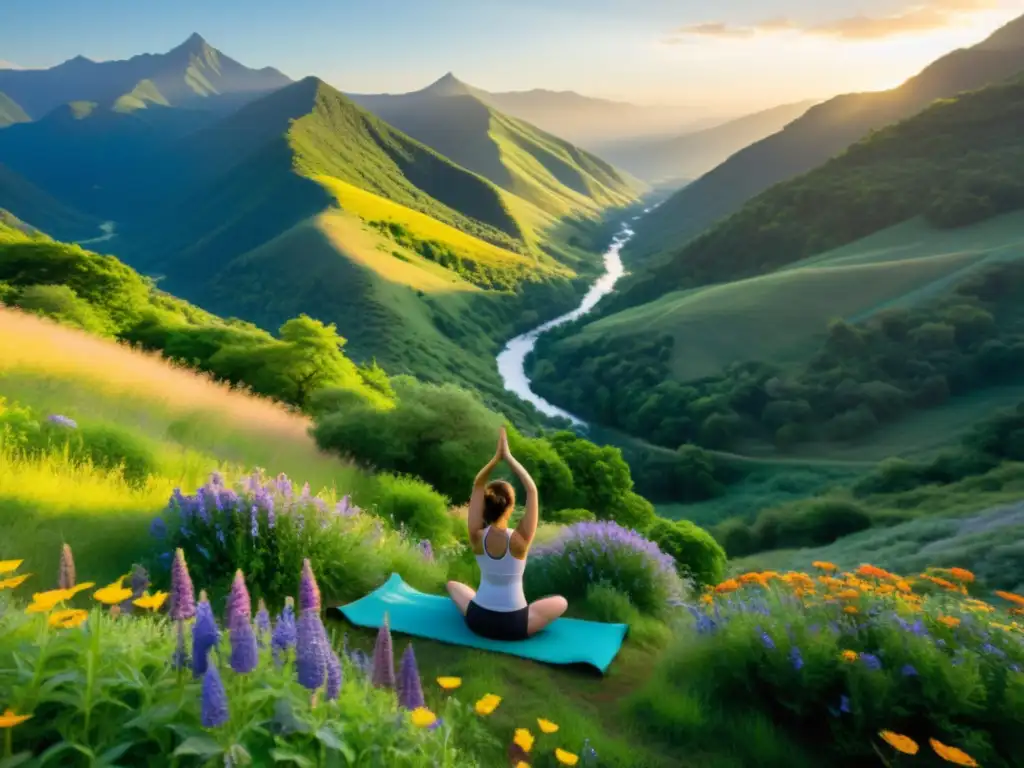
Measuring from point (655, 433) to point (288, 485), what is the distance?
76.7 metres

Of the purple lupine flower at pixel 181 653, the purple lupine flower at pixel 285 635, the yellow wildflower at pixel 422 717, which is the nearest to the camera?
the purple lupine flower at pixel 181 653

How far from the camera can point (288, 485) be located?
700 centimetres

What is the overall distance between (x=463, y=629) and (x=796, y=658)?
2.81 metres

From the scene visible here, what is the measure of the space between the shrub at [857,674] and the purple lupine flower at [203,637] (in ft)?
11.9

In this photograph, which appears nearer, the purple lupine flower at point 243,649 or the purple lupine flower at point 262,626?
the purple lupine flower at point 243,649

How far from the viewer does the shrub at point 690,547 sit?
67.6ft

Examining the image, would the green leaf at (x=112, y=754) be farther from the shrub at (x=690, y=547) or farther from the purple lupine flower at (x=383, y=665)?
the shrub at (x=690, y=547)

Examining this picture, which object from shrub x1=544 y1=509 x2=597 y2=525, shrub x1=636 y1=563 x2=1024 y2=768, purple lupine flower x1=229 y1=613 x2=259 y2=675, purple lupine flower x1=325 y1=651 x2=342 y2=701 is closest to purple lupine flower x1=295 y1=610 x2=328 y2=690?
purple lupine flower x1=325 y1=651 x2=342 y2=701

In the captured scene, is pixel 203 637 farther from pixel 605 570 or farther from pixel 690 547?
pixel 690 547

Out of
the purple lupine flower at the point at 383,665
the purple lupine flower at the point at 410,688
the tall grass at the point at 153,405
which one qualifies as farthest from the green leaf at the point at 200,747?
the tall grass at the point at 153,405

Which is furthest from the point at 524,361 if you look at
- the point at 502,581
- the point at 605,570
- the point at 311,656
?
the point at 311,656

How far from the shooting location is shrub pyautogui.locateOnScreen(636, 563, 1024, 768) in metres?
5.11

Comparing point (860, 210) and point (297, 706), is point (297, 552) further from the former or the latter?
point (860, 210)

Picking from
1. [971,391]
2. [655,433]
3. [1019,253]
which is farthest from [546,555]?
[1019,253]
